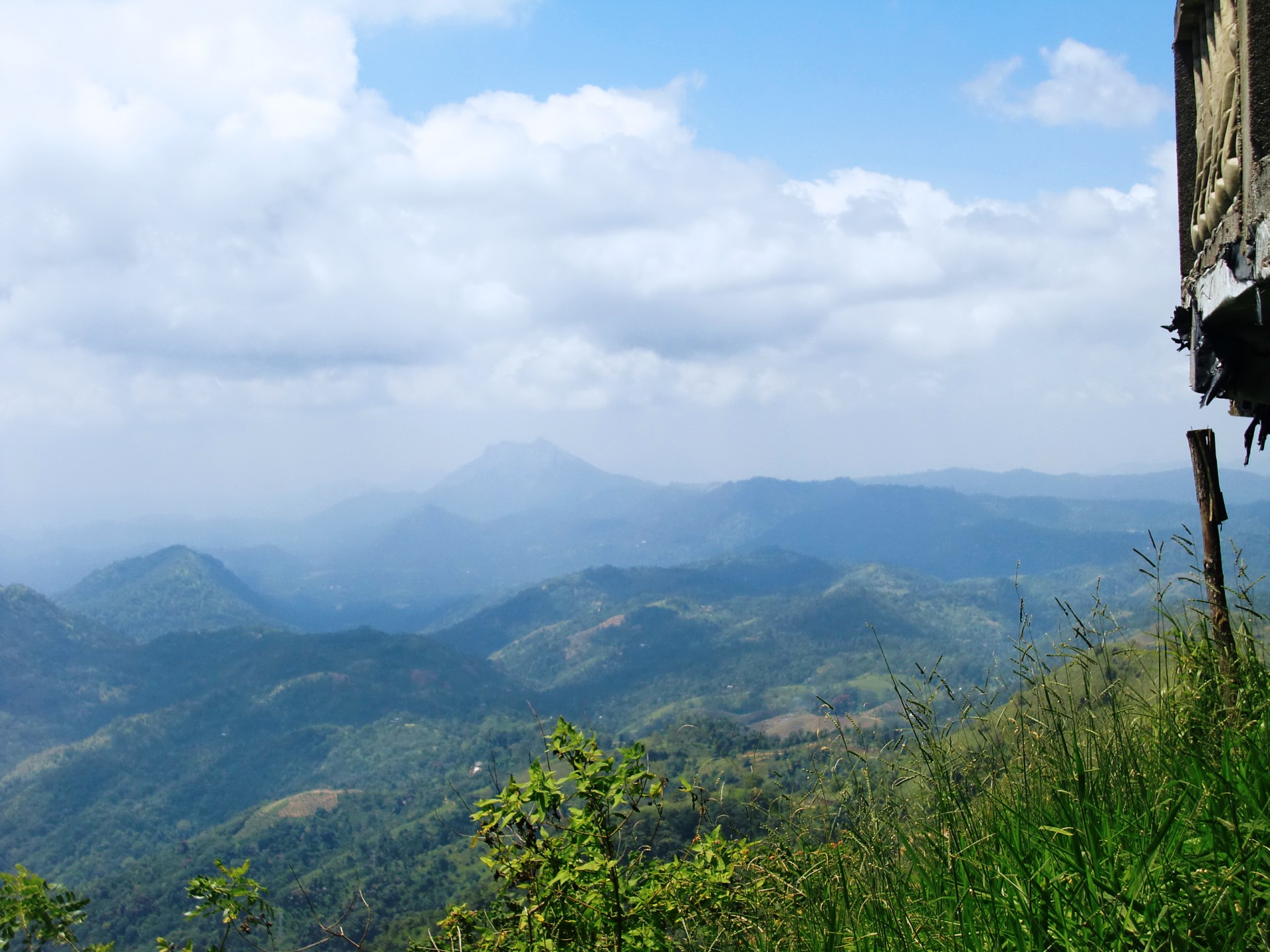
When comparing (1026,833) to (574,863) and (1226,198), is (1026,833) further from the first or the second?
(1226,198)

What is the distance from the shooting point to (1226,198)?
2.59 meters

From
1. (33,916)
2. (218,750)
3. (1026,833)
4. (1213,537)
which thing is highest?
(1213,537)

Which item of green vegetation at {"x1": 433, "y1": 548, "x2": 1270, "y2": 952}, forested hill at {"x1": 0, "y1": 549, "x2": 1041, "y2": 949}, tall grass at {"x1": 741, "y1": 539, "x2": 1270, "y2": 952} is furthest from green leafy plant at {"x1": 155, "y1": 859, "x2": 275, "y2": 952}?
forested hill at {"x1": 0, "y1": 549, "x2": 1041, "y2": 949}

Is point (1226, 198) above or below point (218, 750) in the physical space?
above

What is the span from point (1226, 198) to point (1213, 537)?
1.34m

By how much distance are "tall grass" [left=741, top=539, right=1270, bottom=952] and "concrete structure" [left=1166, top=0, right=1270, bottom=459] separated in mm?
828

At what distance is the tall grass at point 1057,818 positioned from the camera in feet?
6.50

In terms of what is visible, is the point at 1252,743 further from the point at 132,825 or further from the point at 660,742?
the point at 132,825

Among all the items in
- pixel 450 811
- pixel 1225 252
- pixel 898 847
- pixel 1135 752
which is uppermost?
pixel 1225 252

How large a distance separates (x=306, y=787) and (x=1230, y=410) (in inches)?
6611

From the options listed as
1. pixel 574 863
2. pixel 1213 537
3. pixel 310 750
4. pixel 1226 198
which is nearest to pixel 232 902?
pixel 574 863

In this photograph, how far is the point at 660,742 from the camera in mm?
98812

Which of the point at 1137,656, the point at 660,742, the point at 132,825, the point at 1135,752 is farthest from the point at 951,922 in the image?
the point at 132,825

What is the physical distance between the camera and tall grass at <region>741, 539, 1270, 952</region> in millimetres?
1982
